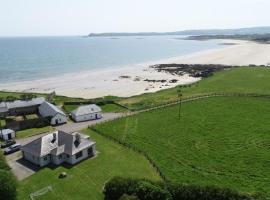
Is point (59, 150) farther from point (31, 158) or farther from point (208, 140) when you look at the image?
point (208, 140)

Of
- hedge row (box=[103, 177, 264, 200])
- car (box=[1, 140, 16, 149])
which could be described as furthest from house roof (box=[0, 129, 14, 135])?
hedge row (box=[103, 177, 264, 200])

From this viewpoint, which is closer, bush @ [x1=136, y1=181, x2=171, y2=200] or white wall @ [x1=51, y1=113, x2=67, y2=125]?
bush @ [x1=136, y1=181, x2=171, y2=200]

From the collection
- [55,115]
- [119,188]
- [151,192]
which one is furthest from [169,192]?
[55,115]

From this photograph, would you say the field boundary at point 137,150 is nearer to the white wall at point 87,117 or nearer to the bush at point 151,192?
the white wall at point 87,117

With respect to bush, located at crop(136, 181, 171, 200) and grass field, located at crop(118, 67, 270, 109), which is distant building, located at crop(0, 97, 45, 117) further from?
bush, located at crop(136, 181, 171, 200)

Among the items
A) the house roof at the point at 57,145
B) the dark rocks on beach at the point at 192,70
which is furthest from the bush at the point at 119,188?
the dark rocks on beach at the point at 192,70

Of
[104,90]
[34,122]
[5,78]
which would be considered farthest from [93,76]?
[34,122]
